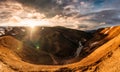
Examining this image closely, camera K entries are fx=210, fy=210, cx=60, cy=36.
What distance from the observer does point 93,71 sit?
118 feet

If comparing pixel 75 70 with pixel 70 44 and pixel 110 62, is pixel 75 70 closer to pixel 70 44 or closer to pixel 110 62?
pixel 110 62

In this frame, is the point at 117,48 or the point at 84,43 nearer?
the point at 117,48

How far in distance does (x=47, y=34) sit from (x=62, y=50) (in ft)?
65.6

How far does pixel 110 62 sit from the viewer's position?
3641 cm

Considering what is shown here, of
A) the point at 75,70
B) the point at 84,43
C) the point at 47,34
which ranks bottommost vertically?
the point at 84,43

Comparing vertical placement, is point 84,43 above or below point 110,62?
below

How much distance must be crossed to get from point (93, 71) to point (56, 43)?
9363 cm

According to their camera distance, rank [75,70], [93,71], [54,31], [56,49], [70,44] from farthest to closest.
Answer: [54,31] → [70,44] → [56,49] → [75,70] → [93,71]

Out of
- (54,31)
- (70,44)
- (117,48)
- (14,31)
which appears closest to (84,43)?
(70,44)

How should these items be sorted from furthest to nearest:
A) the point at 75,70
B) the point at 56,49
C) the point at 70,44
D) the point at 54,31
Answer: the point at 54,31, the point at 70,44, the point at 56,49, the point at 75,70

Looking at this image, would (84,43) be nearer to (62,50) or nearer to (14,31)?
(62,50)

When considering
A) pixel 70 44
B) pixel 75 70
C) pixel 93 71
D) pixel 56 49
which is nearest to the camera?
pixel 93 71

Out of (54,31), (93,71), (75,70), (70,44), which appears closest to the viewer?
(93,71)

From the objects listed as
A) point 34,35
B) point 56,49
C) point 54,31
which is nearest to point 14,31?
point 34,35
